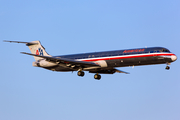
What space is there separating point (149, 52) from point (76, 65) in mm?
11463

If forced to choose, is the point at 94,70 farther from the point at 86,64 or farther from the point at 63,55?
the point at 63,55

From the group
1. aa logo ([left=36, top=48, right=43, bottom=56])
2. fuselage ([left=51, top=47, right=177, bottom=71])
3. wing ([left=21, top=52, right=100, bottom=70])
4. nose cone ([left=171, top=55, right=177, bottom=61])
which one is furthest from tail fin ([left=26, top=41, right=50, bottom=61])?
nose cone ([left=171, top=55, right=177, bottom=61])

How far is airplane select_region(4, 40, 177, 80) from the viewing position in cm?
4503

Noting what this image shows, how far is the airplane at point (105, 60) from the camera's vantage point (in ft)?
148

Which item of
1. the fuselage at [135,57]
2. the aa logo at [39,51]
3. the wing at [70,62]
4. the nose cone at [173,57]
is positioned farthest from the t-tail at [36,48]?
the nose cone at [173,57]

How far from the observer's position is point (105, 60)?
153 ft

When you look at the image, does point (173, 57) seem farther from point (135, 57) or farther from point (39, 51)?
point (39, 51)

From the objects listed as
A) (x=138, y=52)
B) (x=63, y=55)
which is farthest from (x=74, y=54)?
(x=138, y=52)

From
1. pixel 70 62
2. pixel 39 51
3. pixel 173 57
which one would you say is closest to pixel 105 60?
pixel 70 62

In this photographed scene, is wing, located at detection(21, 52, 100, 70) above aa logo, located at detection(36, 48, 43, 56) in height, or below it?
below

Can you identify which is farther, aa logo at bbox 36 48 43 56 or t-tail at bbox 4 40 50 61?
t-tail at bbox 4 40 50 61

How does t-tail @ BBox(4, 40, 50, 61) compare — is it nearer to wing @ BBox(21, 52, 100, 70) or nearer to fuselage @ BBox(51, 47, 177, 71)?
wing @ BBox(21, 52, 100, 70)

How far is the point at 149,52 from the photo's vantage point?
1781 inches

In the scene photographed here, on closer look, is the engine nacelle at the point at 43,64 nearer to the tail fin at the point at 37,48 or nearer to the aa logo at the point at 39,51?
the aa logo at the point at 39,51
